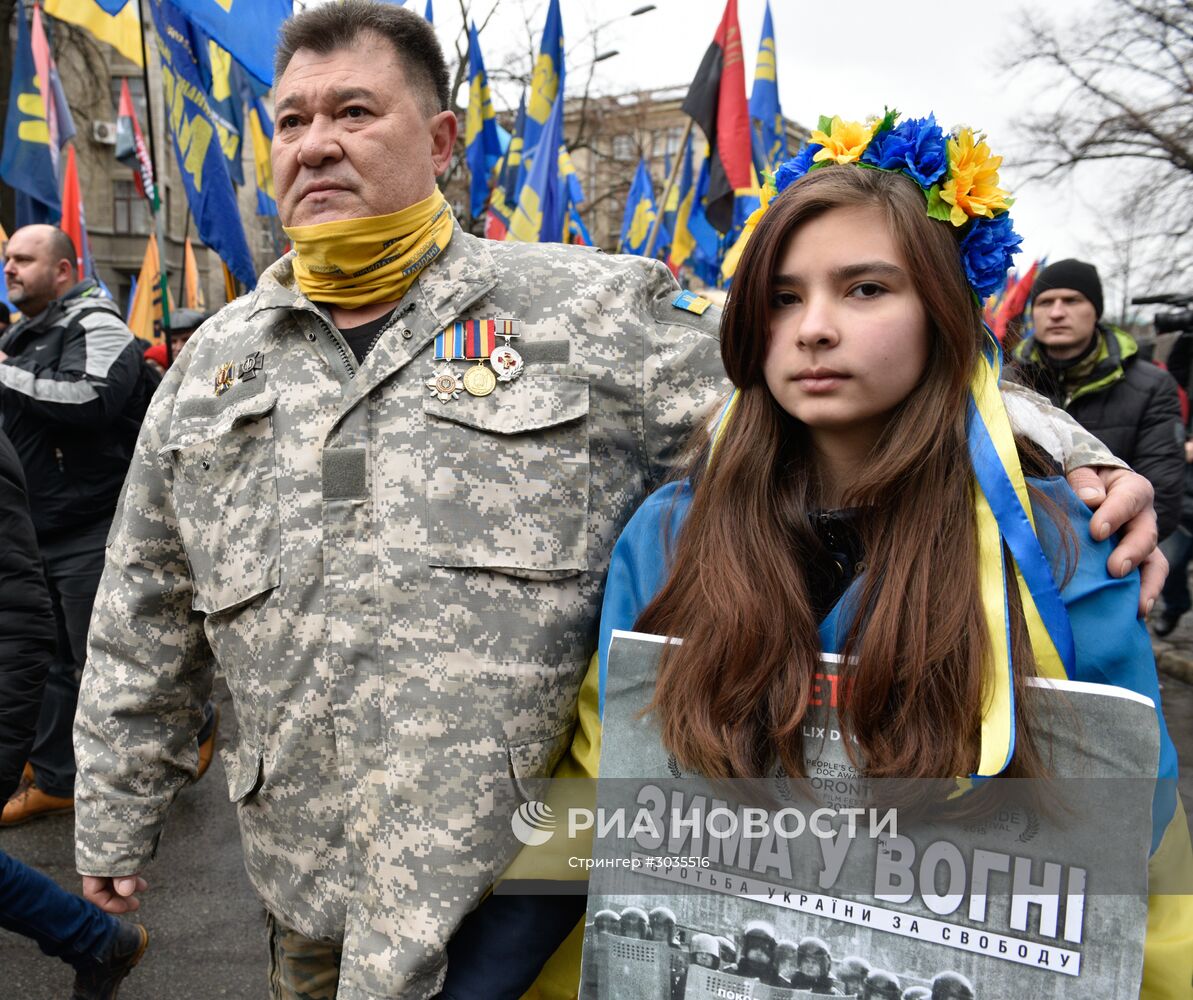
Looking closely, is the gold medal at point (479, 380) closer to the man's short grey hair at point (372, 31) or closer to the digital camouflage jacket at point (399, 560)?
the digital camouflage jacket at point (399, 560)

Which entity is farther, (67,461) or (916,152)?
(67,461)

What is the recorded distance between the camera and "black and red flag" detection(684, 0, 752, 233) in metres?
7.34

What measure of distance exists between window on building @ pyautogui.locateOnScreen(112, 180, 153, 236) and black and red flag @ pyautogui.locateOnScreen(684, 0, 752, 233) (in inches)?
1107

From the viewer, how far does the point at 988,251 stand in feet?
4.58

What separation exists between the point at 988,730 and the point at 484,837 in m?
0.86

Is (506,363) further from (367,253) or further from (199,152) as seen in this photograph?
(199,152)

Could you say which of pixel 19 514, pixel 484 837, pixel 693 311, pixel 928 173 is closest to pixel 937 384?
pixel 928 173

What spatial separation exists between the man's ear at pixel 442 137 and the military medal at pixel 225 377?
1.81ft

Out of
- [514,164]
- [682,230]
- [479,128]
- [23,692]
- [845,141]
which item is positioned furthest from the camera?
[479,128]

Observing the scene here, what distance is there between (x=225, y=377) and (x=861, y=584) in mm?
1230

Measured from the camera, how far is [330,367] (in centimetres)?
182

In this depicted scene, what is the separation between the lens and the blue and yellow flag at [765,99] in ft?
27.9

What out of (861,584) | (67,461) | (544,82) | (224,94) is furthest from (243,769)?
(544,82)

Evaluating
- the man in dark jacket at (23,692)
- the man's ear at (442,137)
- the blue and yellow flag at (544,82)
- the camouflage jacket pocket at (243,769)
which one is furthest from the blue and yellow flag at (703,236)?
the camouflage jacket pocket at (243,769)
